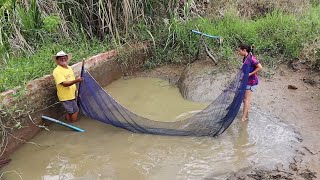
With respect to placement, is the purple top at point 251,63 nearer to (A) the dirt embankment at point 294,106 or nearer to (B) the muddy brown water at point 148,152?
(B) the muddy brown water at point 148,152

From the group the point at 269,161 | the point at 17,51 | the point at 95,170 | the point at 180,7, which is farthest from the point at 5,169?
the point at 180,7

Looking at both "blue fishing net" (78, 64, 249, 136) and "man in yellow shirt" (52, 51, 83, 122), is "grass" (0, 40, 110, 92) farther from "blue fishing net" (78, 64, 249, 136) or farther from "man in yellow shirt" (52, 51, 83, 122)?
"blue fishing net" (78, 64, 249, 136)

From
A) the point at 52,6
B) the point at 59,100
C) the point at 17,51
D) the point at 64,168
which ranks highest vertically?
the point at 52,6

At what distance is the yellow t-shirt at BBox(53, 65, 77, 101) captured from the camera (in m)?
5.23

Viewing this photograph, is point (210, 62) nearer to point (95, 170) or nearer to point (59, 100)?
point (59, 100)

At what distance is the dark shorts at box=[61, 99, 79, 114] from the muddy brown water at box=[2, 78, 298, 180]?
0.24 metres

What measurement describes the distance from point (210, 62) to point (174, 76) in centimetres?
75

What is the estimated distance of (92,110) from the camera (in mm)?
5418

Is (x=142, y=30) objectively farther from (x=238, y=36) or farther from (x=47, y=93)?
(x=47, y=93)

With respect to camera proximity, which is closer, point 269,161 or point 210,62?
point 269,161

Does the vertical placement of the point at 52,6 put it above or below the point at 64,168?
above

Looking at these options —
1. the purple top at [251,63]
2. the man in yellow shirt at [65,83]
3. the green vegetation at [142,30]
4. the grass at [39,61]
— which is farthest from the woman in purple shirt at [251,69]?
the grass at [39,61]

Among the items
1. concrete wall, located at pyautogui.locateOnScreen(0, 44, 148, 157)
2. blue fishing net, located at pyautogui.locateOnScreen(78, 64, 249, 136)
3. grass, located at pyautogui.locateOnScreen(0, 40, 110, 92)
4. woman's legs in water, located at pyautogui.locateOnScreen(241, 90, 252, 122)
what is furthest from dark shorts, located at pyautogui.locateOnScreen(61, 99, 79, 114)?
woman's legs in water, located at pyautogui.locateOnScreen(241, 90, 252, 122)

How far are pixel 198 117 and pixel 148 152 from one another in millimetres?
834
